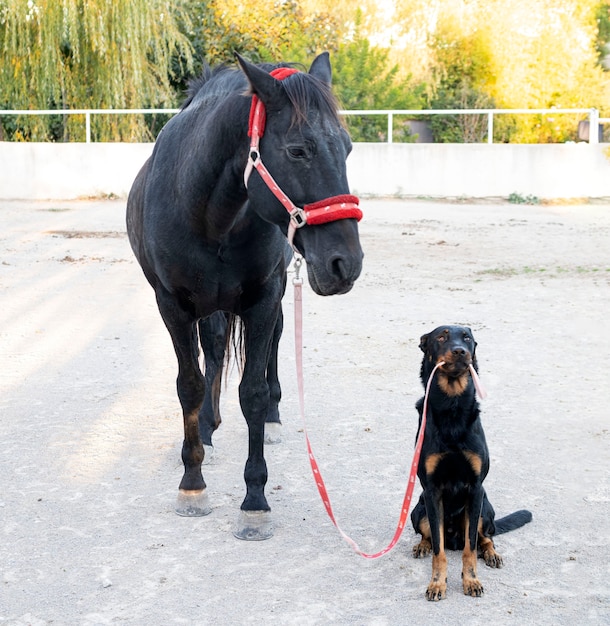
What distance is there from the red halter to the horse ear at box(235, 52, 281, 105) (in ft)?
0.19

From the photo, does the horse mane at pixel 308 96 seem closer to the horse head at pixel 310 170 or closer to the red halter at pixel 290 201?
the horse head at pixel 310 170

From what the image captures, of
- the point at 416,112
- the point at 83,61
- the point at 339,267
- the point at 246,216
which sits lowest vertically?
the point at 339,267

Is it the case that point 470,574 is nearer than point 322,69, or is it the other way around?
point 470,574

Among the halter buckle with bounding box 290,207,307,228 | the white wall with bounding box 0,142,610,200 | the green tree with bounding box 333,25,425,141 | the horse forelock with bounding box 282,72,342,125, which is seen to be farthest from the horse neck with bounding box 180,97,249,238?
the green tree with bounding box 333,25,425,141

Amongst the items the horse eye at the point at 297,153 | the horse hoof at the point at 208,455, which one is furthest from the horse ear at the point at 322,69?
the horse hoof at the point at 208,455

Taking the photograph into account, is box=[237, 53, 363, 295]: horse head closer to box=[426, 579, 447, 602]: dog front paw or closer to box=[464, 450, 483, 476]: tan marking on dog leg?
box=[464, 450, 483, 476]: tan marking on dog leg

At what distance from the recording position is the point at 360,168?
790 inches

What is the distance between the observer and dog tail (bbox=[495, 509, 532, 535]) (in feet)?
13.0

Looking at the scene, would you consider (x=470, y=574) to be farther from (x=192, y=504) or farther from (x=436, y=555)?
(x=192, y=504)

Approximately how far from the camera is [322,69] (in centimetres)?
397

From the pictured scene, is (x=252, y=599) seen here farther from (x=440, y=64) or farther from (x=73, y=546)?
(x=440, y=64)

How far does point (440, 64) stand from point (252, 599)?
83.8ft

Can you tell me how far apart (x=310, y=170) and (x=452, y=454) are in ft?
4.02

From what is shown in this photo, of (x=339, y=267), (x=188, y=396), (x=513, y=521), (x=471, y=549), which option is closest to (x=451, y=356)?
(x=339, y=267)
